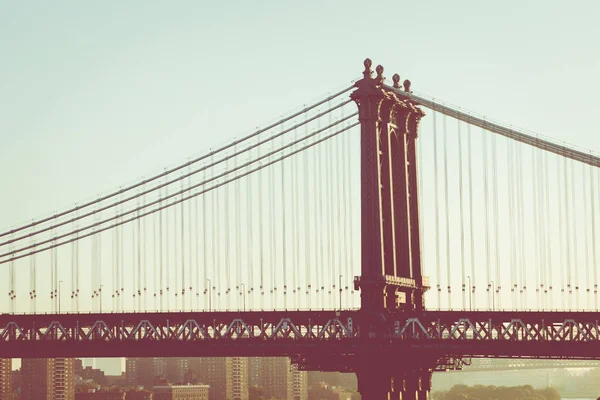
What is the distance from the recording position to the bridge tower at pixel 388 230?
113688mm

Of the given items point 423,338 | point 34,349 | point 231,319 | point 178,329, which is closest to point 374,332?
point 423,338

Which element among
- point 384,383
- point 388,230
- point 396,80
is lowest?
point 384,383

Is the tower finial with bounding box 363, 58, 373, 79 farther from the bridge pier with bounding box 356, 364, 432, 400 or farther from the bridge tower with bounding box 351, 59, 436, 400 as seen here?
the bridge pier with bounding box 356, 364, 432, 400

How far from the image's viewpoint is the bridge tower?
373ft

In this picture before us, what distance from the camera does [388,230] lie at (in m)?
117

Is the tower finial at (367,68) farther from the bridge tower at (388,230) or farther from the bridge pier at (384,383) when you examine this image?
the bridge pier at (384,383)

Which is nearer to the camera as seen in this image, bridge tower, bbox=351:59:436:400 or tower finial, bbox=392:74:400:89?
bridge tower, bbox=351:59:436:400

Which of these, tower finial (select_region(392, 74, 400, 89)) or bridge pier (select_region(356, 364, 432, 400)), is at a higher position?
tower finial (select_region(392, 74, 400, 89))

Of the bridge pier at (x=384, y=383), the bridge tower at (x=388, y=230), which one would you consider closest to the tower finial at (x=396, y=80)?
the bridge tower at (x=388, y=230)

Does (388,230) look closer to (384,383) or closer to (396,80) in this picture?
(384,383)

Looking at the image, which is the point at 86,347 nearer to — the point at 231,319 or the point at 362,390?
the point at 231,319

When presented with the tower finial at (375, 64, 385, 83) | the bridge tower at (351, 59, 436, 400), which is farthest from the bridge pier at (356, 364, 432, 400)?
the tower finial at (375, 64, 385, 83)

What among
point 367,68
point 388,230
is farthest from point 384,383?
point 367,68

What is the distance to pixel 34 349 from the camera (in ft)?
419
